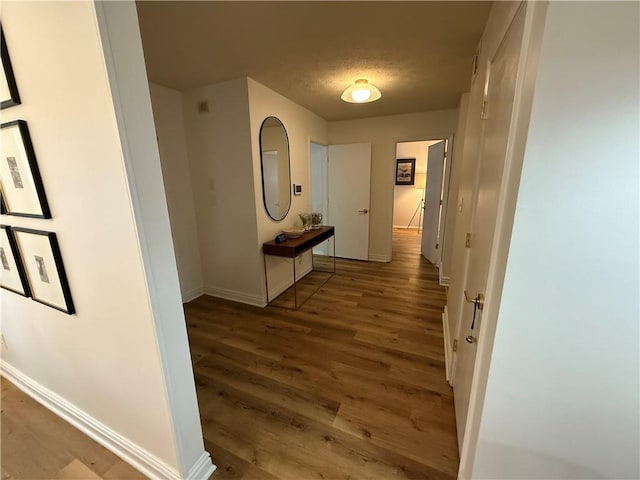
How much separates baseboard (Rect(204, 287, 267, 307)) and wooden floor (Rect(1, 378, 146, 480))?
172 cm

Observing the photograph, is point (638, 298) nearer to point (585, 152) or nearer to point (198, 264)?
point (585, 152)

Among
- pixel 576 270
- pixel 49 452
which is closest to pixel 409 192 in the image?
pixel 576 270

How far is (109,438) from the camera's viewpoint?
1.40 m

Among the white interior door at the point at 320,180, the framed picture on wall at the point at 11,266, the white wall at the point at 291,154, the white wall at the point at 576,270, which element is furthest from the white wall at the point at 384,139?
the framed picture on wall at the point at 11,266

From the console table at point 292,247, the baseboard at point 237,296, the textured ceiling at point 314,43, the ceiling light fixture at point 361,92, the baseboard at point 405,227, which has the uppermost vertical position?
the textured ceiling at point 314,43

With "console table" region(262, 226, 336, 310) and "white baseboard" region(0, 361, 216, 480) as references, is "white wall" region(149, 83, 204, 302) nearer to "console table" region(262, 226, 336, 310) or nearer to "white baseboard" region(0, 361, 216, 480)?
"console table" region(262, 226, 336, 310)

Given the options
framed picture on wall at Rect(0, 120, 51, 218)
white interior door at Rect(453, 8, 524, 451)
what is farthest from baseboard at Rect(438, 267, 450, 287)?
framed picture on wall at Rect(0, 120, 51, 218)

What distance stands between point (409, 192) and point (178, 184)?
5.84m

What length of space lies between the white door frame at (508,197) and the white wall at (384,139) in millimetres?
3257

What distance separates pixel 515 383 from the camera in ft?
2.87

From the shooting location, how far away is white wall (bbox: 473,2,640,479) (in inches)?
24.9

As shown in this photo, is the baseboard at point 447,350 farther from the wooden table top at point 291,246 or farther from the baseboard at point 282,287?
the baseboard at point 282,287

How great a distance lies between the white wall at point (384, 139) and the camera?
380 centimetres

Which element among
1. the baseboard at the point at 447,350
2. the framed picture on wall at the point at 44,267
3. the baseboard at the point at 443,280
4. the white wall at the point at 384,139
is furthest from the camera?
the white wall at the point at 384,139
